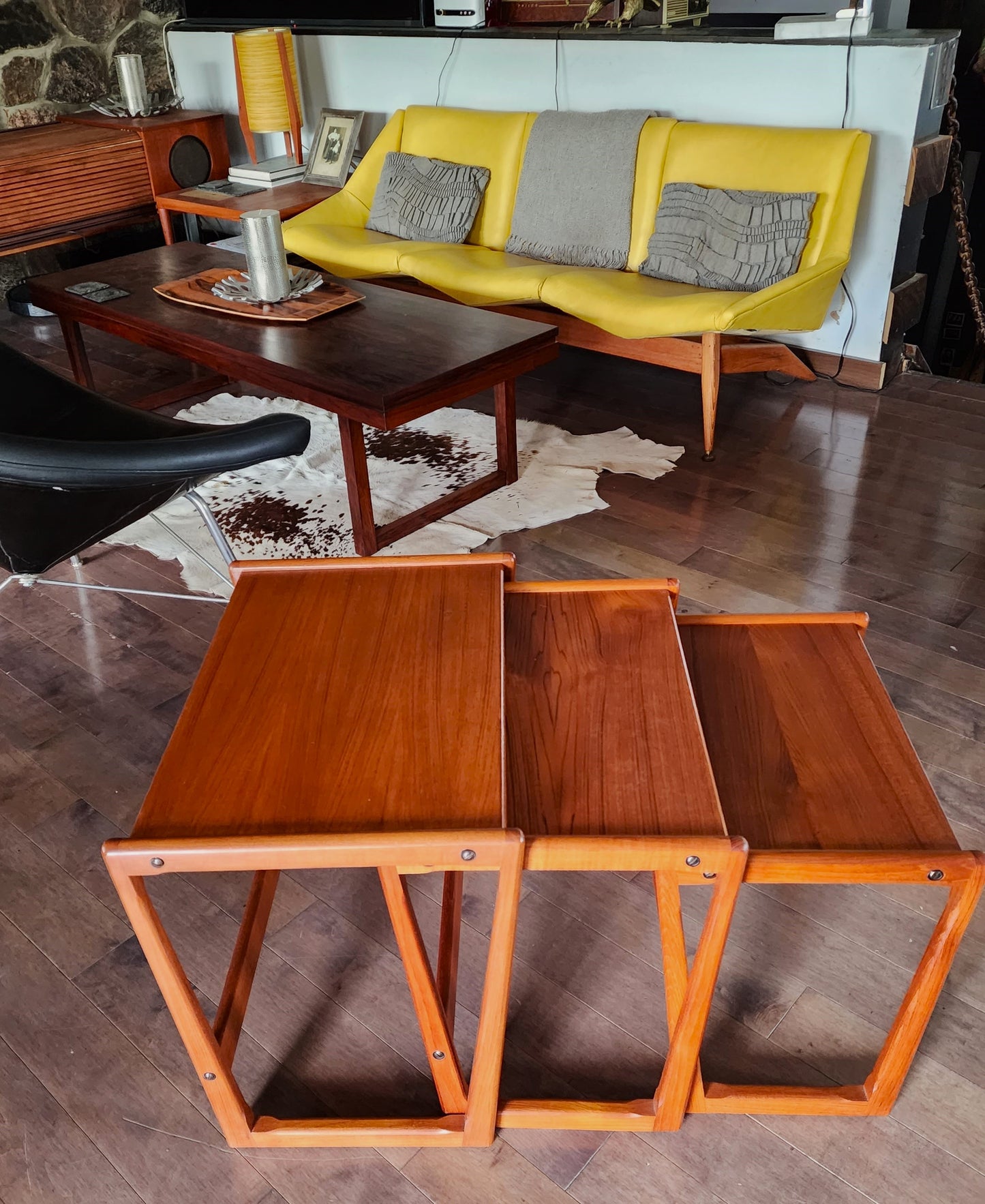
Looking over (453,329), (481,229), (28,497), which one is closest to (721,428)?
(453,329)

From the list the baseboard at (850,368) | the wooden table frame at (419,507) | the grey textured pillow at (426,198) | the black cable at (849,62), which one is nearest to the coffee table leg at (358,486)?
the wooden table frame at (419,507)

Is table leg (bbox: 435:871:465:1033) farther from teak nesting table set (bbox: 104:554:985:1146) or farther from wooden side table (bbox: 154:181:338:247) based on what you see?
wooden side table (bbox: 154:181:338:247)

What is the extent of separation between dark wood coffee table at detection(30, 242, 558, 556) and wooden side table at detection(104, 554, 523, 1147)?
3.18ft

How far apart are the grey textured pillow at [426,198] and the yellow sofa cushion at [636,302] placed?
0.70 metres

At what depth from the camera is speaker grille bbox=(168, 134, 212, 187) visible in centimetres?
457

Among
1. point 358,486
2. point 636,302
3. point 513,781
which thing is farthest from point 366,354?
point 513,781

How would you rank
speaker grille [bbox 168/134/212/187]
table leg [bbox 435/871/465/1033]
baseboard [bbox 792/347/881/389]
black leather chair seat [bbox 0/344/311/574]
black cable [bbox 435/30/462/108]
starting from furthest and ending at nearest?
speaker grille [bbox 168/134/212/187]
black cable [bbox 435/30/462/108]
baseboard [bbox 792/347/881/389]
black leather chair seat [bbox 0/344/311/574]
table leg [bbox 435/871/465/1033]

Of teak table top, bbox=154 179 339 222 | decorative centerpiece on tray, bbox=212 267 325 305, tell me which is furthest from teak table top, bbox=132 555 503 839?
teak table top, bbox=154 179 339 222

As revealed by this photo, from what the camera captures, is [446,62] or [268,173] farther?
[268,173]

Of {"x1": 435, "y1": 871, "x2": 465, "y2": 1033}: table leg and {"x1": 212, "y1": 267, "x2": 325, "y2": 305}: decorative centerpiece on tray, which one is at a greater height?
{"x1": 212, "y1": 267, "x2": 325, "y2": 305}: decorative centerpiece on tray

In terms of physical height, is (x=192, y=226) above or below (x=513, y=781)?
below

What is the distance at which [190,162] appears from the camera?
183 inches

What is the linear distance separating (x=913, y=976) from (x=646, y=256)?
8.97ft

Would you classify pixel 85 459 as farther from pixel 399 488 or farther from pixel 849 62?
pixel 849 62
